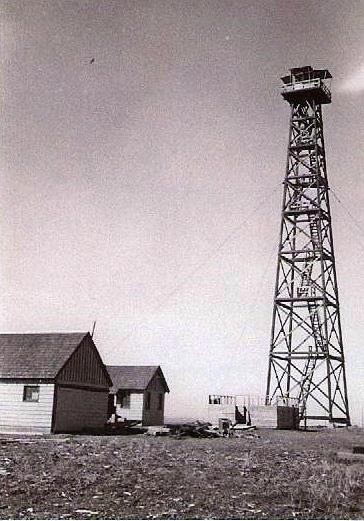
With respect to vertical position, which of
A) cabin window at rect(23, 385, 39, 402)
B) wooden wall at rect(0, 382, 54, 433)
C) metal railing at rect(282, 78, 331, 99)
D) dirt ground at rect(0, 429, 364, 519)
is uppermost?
metal railing at rect(282, 78, 331, 99)

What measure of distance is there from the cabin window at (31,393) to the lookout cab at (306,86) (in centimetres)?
2426

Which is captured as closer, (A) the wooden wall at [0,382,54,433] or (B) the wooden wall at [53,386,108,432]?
(A) the wooden wall at [0,382,54,433]

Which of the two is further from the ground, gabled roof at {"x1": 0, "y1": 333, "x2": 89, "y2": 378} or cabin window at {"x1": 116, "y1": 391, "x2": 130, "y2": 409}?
gabled roof at {"x1": 0, "y1": 333, "x2": 89, "y2": 378}

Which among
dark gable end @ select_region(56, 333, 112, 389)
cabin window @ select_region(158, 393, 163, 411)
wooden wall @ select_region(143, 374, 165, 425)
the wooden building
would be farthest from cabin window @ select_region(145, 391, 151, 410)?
the wooden building

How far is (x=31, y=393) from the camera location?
26516 mm

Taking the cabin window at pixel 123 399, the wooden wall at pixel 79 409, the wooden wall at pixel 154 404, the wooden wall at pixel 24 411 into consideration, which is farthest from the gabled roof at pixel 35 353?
the wooden wall at pixel 154 404

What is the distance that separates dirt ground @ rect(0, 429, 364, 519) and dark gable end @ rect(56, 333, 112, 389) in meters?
9.75

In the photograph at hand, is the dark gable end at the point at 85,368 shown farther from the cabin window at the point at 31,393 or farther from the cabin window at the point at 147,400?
the cabin window at the point at 147,400

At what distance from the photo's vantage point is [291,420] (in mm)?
33531

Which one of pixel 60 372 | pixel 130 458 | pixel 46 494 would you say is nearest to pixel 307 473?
pixel 130 458

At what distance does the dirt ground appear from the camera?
8.98 metres

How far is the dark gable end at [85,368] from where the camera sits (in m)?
27.2

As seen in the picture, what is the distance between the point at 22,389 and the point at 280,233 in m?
18.4

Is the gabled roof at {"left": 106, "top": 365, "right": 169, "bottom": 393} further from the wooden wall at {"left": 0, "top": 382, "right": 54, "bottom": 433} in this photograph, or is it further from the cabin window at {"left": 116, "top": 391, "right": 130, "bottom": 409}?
the wooden wall at {"left": 0, "top": 382, "right": 54, "bottom": 433}
